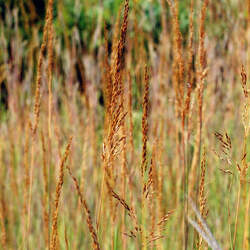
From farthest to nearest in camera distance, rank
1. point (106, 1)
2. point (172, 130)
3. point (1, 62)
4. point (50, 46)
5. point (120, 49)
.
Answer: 1. point (106, 1)
2. point (1, 62)
3. point (172, 130)
4. point (50, 46)
5. point (120, 49)

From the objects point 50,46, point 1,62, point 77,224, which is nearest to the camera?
point 50,46

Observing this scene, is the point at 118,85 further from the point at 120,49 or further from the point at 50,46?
the point at 50,46

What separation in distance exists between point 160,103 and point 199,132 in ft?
4.43

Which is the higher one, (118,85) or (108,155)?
(118,85)

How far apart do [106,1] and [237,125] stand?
3398 millimetres

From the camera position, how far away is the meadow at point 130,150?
870mm

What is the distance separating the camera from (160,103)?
216cm

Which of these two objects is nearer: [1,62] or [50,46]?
[50,46]

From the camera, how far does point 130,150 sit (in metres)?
1.65

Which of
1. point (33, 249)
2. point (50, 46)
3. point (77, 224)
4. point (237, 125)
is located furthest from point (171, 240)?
point (50, 46)

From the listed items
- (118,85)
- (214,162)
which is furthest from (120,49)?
(214,162)

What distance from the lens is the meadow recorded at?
→ 870 mm

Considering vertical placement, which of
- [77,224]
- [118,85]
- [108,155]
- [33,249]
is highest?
[118,85]

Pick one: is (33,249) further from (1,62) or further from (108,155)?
(1,62)
